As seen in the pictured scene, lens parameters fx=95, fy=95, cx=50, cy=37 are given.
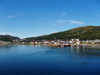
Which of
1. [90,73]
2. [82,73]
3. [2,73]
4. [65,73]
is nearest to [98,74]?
[90,73]

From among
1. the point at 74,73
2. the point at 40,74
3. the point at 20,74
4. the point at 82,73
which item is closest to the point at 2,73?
the point at 20,74

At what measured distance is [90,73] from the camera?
23656 mm

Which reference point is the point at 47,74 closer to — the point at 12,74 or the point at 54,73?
the point at 54,73

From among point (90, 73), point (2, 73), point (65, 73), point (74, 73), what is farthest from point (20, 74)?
point (90, 73)

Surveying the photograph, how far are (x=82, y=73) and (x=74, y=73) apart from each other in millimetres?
1985

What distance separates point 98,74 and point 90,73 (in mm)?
1777

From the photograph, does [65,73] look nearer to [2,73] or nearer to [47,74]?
[47,74]

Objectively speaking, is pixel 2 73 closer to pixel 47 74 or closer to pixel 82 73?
pixel 47 74

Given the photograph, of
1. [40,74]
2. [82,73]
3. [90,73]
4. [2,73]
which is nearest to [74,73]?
[82,73]

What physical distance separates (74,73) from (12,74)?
15138mm

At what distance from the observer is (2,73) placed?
23.3 meters

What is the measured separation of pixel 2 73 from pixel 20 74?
460 cm

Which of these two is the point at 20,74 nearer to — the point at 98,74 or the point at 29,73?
the point at 29,73

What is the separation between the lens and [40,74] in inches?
904
